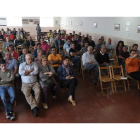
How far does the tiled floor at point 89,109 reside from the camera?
10.7ft

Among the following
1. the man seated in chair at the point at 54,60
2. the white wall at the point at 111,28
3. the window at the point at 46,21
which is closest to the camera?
the man seated in chair at the point at 54,60

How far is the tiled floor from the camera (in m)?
3.27

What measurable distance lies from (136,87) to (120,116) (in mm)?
1904

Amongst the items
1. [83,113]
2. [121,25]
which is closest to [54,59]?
[83,113]

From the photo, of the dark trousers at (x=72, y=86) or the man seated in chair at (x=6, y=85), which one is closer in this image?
the man seated in chair at (x=6, y=85)

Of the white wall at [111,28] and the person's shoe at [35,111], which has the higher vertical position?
the white wall at [111,28]

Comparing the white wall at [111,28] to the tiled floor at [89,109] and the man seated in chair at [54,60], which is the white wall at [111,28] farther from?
the man seated in chair at [54,60]

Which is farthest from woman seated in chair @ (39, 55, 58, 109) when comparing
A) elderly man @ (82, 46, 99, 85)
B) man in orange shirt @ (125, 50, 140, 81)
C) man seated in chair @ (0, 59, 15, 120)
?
man in orange shirt @ (125, 50, 140, 81)

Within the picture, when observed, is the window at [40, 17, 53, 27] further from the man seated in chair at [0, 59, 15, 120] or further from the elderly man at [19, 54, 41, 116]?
the man seated in chair at [0, 59, 15, 120]

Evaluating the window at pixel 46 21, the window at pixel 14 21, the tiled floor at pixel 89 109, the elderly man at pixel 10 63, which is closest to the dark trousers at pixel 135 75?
the tiled floor at pixel 89 109

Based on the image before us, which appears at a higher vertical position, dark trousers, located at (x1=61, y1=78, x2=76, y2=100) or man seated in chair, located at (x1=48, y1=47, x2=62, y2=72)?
man seated in chair, located at (x1=48, y1=47, x2=62, y2=72)

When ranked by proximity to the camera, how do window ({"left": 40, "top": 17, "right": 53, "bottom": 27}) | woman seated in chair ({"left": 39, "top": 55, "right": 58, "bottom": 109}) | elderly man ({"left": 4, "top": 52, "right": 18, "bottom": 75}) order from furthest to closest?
window ({"left": 40, "top": 17, "right": 53, "bottom": 27})
elderly man ({"left": 4, "top": 52, "right": 18, "bottom": 75})
woman seated in chair ({"left": 39, "top": 55, "right": 58, "bottom": 109})

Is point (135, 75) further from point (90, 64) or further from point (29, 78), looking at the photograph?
point (29, 78)

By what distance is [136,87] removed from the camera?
5004 mm
